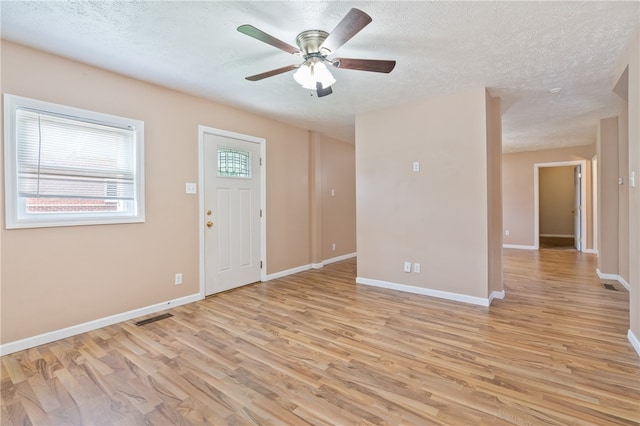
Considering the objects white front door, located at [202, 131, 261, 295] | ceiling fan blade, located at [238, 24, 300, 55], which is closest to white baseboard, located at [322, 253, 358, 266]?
white front door, located at [202, 131, 261, 295]

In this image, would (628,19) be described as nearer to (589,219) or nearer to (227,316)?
(227,316)

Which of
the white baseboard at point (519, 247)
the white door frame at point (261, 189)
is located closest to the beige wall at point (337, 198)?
the white door frame at point (261, 189)

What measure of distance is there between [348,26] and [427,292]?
3145mm

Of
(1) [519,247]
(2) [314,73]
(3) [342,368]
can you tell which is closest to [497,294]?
(3) [342,368]

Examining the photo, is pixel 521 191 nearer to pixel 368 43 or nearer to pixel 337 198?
pixel 337 198

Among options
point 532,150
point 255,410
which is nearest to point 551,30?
point 255,410

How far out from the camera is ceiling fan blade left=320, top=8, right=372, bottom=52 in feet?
5.30

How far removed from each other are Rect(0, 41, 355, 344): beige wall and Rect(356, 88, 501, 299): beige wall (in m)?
1.93

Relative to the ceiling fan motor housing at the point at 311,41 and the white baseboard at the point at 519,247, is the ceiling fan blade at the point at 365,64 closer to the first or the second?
the ceiling fan motor housing at the point at 311,41

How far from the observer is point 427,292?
3.73m

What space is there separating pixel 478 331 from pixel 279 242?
300cm

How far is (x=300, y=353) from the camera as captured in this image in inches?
91.6

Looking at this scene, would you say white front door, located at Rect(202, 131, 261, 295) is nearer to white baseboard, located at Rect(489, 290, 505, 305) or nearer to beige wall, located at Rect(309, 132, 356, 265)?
beige wall, located at Rect(309, 132, 356, 265)

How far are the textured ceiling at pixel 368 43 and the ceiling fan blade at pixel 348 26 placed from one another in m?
0.24
